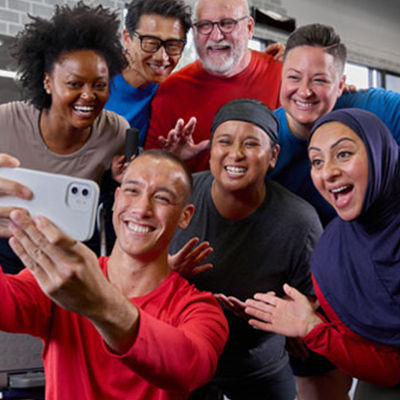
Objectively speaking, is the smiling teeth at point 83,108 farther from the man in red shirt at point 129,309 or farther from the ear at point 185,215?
the ear at point 185,215

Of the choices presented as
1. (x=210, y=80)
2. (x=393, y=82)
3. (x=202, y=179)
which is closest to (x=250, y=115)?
(x=202, y=179)

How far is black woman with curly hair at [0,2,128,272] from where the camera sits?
42.0 inches

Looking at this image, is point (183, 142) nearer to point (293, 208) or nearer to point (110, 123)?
point (110, 123)

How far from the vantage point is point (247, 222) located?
1141mm

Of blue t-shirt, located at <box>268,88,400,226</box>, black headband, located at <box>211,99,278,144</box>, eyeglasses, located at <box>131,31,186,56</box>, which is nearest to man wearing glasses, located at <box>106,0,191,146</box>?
eyeglasses, located at <box>131,31,186,56</box>

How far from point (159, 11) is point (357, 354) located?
912 mm

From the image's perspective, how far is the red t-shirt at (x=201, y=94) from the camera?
132 centimetres

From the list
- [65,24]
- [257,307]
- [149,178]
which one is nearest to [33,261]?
[149,178]

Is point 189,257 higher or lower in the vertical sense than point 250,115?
lower

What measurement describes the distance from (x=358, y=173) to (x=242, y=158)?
29cm

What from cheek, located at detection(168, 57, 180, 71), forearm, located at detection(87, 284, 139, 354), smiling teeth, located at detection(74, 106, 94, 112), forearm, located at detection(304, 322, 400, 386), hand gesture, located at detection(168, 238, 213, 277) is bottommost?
forearm, located at detection(304, 322, 400, 386)

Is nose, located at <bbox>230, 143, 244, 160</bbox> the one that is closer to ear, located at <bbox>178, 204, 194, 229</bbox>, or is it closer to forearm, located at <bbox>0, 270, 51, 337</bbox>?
ear, located at <bbox>178, 204, 194, 229</bbox>

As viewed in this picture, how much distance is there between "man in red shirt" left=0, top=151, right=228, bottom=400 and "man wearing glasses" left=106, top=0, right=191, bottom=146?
1.20ft

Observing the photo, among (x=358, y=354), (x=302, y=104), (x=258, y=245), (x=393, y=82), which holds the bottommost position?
(x=358, y=354)
